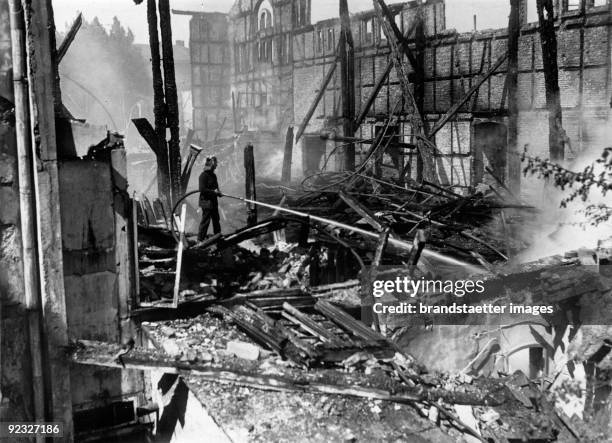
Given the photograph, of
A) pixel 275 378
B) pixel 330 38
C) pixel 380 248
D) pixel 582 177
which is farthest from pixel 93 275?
pixel 330 38

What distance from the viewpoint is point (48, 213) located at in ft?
15.2

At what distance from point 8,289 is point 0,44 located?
1.89 meters

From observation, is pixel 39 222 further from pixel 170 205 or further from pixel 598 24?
pixel 598 24

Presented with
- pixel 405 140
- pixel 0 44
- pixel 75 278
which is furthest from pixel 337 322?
pixel 405 140

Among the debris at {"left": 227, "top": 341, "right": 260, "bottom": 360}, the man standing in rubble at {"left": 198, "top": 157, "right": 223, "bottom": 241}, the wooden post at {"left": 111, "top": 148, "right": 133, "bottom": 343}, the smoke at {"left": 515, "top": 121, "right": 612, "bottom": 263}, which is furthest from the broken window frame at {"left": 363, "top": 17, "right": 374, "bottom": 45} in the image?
the debris at {"left": 227, "top": 341, "right": 260, "bottom": 360}

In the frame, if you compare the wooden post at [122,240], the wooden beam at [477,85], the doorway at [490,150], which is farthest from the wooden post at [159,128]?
the doorway at [490,150]

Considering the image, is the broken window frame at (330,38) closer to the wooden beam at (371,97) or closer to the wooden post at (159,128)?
the wooden beam at (371,97)

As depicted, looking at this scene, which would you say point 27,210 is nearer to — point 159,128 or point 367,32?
point 159,128

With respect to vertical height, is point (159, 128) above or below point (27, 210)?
above

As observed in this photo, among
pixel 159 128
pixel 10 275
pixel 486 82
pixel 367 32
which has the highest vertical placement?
pixel 367 32

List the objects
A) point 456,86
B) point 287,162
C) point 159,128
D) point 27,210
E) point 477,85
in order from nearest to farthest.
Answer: point 27,210 → point 159,128 → point 477,85 → point 456,86 → point 287,162

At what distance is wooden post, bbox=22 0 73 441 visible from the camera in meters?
4.41

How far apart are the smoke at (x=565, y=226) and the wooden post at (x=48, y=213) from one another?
525 cm

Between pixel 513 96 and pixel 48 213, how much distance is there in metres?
15.2
